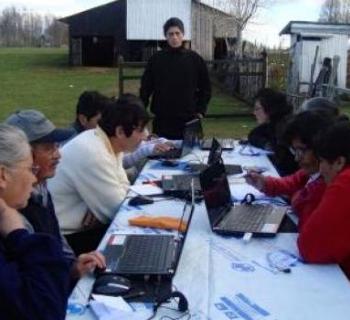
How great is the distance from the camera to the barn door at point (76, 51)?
31958 mm

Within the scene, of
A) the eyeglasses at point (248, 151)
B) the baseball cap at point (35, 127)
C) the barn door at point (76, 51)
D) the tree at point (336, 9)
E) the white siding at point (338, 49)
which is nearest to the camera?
the baseball cap at point (35, 127)

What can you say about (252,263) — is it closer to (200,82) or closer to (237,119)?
(200,82)

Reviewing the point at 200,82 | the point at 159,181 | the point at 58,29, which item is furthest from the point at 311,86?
the point at 58,29

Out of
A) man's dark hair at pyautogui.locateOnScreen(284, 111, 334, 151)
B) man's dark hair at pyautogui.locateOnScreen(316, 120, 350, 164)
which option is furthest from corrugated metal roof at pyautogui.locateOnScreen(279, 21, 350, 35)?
man's dark hair at pyautogui.locateOnScreen(316, 120, 350, 164)

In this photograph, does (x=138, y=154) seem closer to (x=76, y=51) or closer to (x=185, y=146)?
(x=185, y=146)

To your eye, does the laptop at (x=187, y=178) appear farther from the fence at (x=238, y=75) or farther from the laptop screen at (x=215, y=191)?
the fence at (x=238, y=75)

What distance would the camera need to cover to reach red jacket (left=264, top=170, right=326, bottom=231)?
292 centimetres

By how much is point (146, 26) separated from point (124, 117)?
25.6 meters

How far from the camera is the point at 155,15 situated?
28.3 meters

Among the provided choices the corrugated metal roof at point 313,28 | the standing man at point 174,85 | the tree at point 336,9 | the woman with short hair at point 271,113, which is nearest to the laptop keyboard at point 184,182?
the woman with short hair at point 271,113

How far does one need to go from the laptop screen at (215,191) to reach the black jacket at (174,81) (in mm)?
2781

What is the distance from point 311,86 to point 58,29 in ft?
213

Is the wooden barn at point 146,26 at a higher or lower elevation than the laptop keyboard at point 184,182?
higher

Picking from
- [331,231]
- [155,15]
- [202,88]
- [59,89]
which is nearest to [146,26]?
[155,15]
